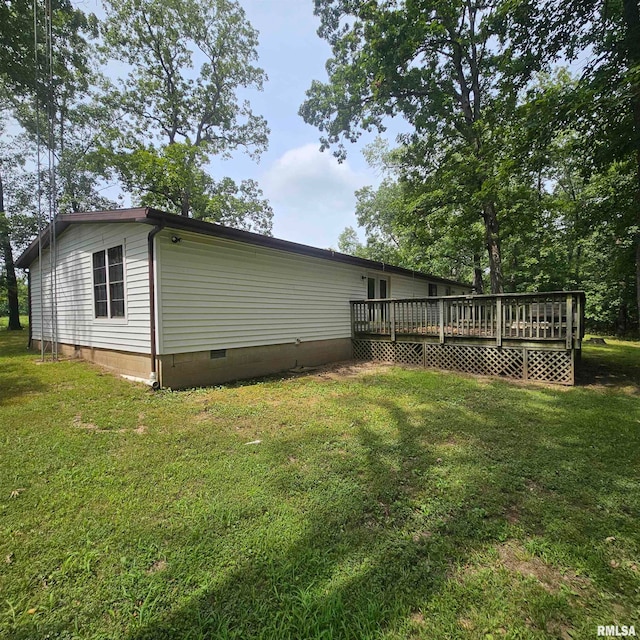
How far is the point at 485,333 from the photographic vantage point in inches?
309

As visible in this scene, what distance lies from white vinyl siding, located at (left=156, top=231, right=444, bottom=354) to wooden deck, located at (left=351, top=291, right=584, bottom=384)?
4.62 feet

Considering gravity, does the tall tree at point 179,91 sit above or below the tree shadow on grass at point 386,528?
above

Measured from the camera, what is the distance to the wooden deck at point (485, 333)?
6.84 meters

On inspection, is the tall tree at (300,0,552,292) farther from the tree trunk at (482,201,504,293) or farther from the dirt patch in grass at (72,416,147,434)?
the dirt patch in grass at (72,416,147,434)

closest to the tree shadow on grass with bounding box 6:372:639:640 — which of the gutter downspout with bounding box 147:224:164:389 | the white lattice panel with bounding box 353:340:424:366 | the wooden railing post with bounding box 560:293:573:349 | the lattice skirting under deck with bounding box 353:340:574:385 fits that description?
the wooden railing post with bounding box 560:293:573:349

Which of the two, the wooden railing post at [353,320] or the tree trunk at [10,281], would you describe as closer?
the wooden railing post at [353,320]

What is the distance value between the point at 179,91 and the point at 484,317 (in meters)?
Result: 22.0

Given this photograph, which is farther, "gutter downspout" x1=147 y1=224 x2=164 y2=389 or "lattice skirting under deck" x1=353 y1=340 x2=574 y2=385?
"lattice skirting under deck" x1=353 y1=340 x2=574 y2=385

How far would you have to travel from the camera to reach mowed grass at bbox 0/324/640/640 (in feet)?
5.51

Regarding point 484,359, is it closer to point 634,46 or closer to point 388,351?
point 388,351

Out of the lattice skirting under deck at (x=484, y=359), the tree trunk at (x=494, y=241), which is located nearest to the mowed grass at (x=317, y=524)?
the lattice skirting under deck at (x=484, y=359)

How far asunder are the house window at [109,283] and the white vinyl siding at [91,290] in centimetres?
15

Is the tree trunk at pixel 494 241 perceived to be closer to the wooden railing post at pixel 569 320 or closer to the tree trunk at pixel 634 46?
the wooden railing post at pixel 569 320

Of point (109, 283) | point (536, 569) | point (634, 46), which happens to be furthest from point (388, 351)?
point (536, 569)
